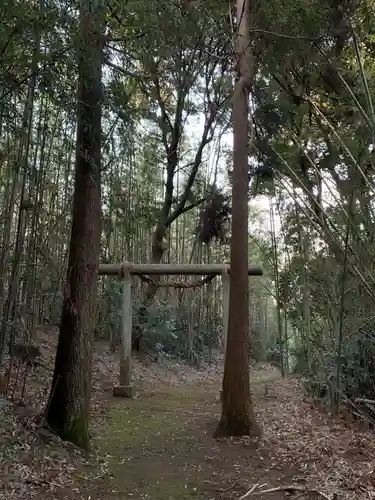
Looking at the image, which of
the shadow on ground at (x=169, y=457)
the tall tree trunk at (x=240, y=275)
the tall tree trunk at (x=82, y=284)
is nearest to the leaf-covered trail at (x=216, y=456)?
the shadow on ground at (x=169, y=457)

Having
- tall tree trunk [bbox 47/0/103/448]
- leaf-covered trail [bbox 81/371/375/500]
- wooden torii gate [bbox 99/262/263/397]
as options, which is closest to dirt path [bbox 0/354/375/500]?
leaf-covered trail [bbox 81/371/375/500]

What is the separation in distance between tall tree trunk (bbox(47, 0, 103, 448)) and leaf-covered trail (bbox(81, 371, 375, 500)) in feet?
1.47

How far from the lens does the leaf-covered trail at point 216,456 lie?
3.04 m

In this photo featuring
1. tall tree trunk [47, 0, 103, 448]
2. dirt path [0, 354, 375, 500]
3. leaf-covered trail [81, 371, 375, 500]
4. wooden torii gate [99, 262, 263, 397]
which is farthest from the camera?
wooden torii gate [99, 262, 263, 397]

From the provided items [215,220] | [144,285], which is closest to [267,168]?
[215,220]

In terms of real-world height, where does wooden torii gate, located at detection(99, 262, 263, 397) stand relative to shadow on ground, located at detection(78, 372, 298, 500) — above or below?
above

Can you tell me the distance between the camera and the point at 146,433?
4371 millimetres

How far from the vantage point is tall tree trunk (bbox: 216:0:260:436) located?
404 cm

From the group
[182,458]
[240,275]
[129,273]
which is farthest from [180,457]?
[129,273]

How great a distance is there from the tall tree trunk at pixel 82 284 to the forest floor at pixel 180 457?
203mm

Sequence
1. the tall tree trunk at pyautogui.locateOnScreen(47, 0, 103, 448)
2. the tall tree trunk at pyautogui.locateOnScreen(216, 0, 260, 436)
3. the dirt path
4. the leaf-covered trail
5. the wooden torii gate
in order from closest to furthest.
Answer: the dirt path, the leaf-covered trail, the tall tree trunk at pyautogui.locateOnScreen(47, 0, 103, 448), the tall tree trunk at pyautogui.locateOnScreen(216, 0, 260, 436), the wooden torii gate

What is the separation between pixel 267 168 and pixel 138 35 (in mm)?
2274

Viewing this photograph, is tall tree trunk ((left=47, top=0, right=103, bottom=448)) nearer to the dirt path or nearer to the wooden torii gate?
the dirt path

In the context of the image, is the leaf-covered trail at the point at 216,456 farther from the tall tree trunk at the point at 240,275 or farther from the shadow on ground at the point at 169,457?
the tall tree trunk at the point at 240,275
